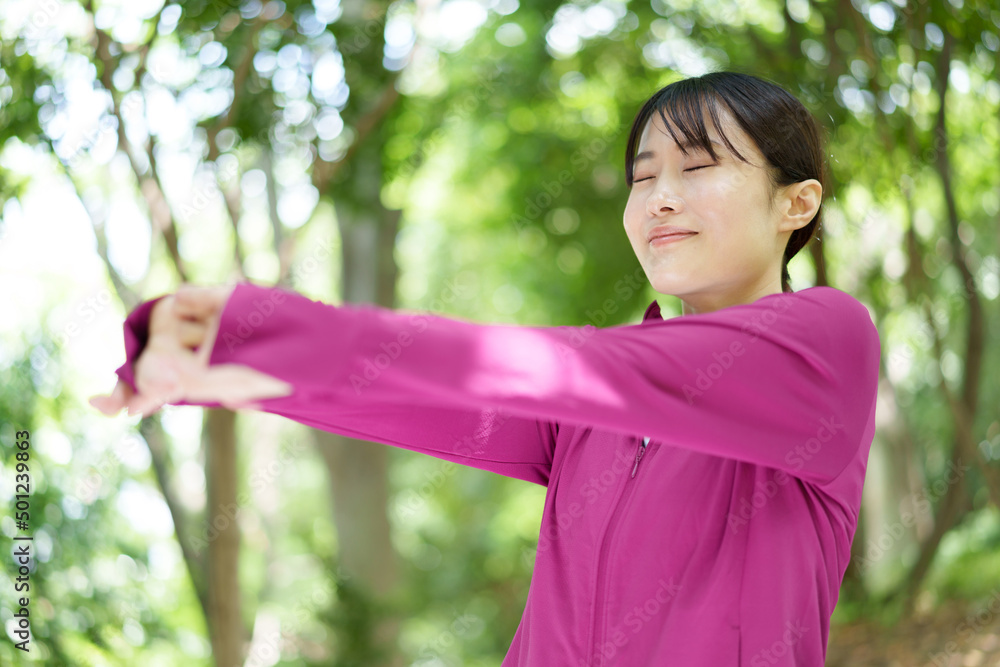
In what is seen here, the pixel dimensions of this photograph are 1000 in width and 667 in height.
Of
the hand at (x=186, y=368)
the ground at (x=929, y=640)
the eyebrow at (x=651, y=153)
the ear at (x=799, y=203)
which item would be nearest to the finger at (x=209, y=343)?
the hand at (x=186, y=368)

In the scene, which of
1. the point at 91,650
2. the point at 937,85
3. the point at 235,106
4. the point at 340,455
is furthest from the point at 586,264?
the point at 91,650

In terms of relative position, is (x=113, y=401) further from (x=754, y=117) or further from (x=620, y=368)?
(x=754, y=117)

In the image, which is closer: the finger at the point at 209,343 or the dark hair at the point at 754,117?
the finger at the point at 209,343

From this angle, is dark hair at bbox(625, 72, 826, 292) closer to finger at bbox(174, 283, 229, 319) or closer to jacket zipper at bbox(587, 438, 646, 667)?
jacket zipper at bbox(587, 438, 646, 667)

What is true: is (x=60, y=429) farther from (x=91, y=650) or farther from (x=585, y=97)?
(x=585, y=97)

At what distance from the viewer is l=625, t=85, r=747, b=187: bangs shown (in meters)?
1.23

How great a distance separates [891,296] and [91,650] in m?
6.41

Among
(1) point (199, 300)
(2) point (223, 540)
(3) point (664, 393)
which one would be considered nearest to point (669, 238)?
(3) point (664, 393)

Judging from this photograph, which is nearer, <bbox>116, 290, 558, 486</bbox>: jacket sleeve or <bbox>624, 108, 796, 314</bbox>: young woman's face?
<bbox>116, 290, 558, 486</bbox>: jacket sleeve

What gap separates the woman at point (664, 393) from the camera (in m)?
0.80

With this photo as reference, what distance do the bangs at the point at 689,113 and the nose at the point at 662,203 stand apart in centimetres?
7

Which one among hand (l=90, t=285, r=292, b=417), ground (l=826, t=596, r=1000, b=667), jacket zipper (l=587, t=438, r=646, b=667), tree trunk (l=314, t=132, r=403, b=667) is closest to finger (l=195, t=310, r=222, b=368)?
hand (l=90, t=285, r=292, b=417)

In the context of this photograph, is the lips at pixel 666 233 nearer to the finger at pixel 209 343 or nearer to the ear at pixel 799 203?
the ear at pixel 799 203

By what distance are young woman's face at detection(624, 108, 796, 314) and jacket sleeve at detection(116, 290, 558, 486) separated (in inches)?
12.8
